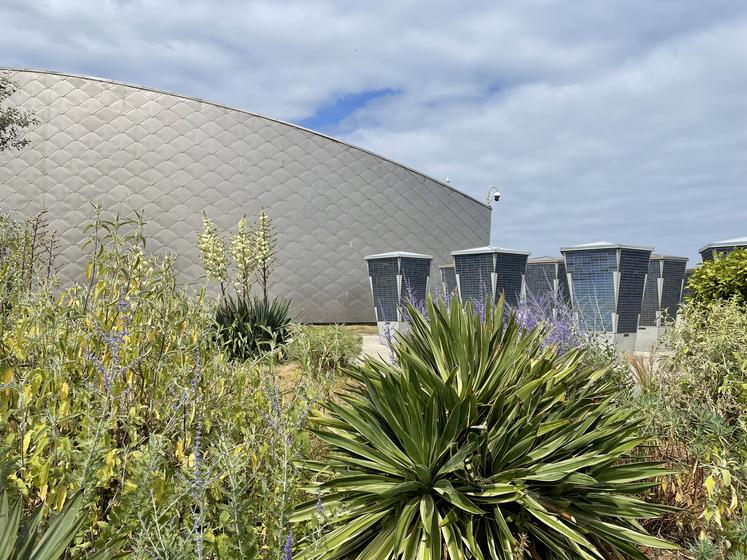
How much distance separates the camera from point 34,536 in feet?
5.33

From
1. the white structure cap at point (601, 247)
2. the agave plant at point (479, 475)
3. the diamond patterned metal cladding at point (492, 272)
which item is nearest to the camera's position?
the agave plant at point (479, 475)

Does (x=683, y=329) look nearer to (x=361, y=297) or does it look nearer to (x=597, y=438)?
(x=597, y=438)

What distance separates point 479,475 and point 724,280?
718 cm

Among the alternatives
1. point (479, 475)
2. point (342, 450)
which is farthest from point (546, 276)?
point (479, 475)

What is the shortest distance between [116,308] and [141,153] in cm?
1978

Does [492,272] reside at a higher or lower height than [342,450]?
higher

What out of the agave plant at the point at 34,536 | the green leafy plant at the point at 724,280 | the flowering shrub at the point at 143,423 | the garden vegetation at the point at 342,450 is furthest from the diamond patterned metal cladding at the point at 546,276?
the agave plant at the point at 34,536

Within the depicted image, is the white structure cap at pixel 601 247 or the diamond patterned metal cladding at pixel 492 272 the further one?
the diamond patterned metal cladding at pixel 492 272

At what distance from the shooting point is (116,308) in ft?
10.3

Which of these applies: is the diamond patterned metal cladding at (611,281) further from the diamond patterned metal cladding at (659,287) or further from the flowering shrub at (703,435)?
the flowering shrub at (703,435)

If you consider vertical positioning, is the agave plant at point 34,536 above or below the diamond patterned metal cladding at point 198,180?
below

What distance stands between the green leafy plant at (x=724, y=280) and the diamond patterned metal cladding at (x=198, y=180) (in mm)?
15419

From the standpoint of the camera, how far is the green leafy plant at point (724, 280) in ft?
26.5

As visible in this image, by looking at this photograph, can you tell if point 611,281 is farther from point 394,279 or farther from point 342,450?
point 342,450
